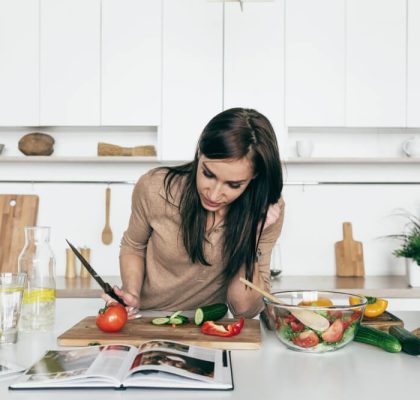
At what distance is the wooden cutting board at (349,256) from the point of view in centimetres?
330

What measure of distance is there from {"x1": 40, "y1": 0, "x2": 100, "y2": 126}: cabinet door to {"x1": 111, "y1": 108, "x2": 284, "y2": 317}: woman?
140 centimetres

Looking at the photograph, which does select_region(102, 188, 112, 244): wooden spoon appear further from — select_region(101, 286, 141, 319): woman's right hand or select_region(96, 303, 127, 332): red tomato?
select_region(96, 303, 127, 332): red tomato

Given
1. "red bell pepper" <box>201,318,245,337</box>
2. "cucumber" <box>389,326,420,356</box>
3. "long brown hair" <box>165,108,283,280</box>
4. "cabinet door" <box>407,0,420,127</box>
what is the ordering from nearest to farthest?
1. "cucumber" <box>389,326,420,356</box>
2. "red bell pepper" <box>201,318,245,337</box>
3. "long brown hair" <box>165,108,283,280</box>
4. "cabinet door" <box>407,0,420,127</box>

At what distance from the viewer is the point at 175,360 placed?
112 cm

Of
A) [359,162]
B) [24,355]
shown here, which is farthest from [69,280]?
[24,355]

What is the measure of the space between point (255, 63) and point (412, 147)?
0.95 m

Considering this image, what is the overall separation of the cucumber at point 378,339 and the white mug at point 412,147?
2.00 m

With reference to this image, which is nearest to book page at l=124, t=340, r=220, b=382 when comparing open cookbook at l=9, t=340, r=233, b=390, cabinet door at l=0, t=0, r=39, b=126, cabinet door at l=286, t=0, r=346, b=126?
open cookbook at l=9, t=340, r=233, b=390

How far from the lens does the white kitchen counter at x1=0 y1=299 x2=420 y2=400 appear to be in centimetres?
100

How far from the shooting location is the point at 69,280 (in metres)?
3.13

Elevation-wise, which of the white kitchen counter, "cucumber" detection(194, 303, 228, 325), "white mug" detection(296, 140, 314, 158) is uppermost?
"white mug" detection(296, 140, 314, 158)

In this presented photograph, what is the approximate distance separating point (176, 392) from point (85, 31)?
255 cm

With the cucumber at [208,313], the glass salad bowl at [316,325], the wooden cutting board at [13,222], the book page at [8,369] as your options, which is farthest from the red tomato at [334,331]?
the wooden cutting board at [13,222]

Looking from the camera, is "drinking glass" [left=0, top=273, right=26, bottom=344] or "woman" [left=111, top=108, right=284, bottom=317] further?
"woman" [left=111, top=108, right=284, bottom=317]
